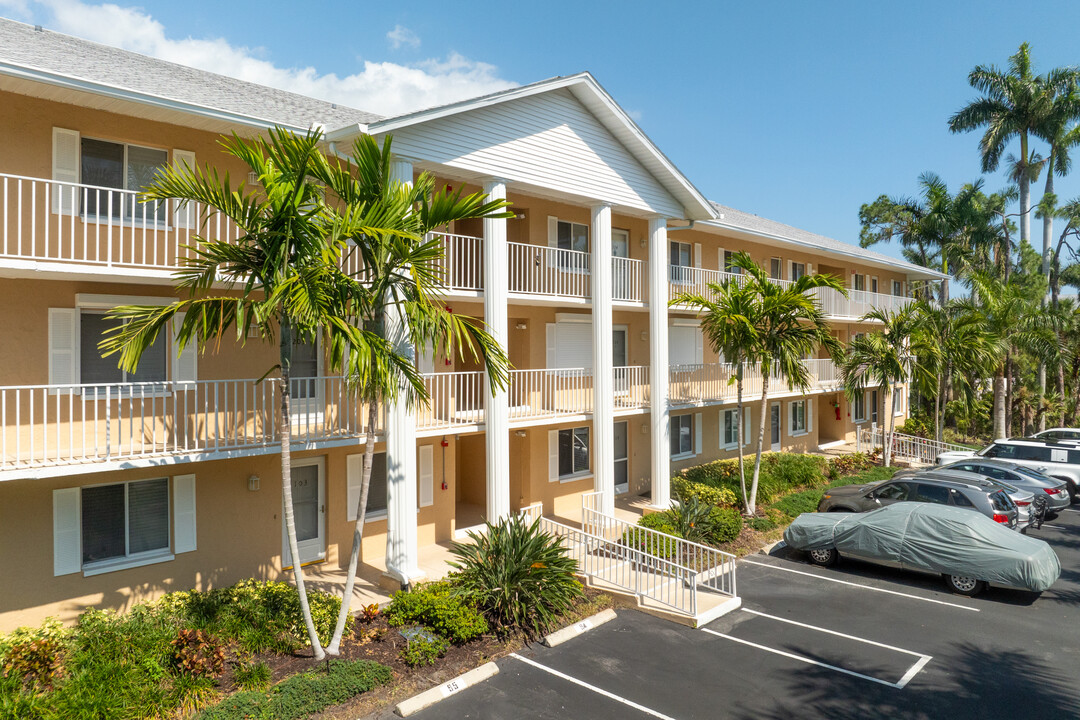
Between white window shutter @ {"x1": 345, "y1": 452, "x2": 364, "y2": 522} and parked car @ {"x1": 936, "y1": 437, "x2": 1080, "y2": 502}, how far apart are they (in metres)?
20.1

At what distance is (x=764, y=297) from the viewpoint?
16984 mm

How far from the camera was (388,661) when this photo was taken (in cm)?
941

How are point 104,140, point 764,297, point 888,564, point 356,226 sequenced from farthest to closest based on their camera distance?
point 764,297
point 888,564
point 104,140
point 356,226

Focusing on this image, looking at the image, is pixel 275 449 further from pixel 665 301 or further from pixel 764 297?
pixel 764 297

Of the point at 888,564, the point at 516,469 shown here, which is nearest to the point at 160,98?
the point at 516,469

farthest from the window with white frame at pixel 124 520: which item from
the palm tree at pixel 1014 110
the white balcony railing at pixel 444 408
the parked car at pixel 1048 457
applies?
the palm tree at pixel 1014 110

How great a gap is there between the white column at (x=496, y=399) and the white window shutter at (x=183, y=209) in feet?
17.6

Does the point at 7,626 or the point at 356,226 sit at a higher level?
the point at 356,226

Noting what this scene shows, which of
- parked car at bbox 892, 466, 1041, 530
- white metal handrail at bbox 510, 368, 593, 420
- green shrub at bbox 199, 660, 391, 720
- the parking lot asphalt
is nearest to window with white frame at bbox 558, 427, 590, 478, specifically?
white metal handrail at bbox 510, 368, 593, 420

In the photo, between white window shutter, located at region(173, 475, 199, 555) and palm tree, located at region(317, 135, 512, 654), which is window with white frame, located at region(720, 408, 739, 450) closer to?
palm tree, located at region(317, 135, 512, 654)

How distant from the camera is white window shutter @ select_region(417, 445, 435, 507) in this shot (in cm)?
1488

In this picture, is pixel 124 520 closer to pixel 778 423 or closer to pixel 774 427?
pixel 774 427

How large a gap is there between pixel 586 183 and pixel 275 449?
921 centimetres

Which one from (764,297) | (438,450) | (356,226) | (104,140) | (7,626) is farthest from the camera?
A: (764,297)
